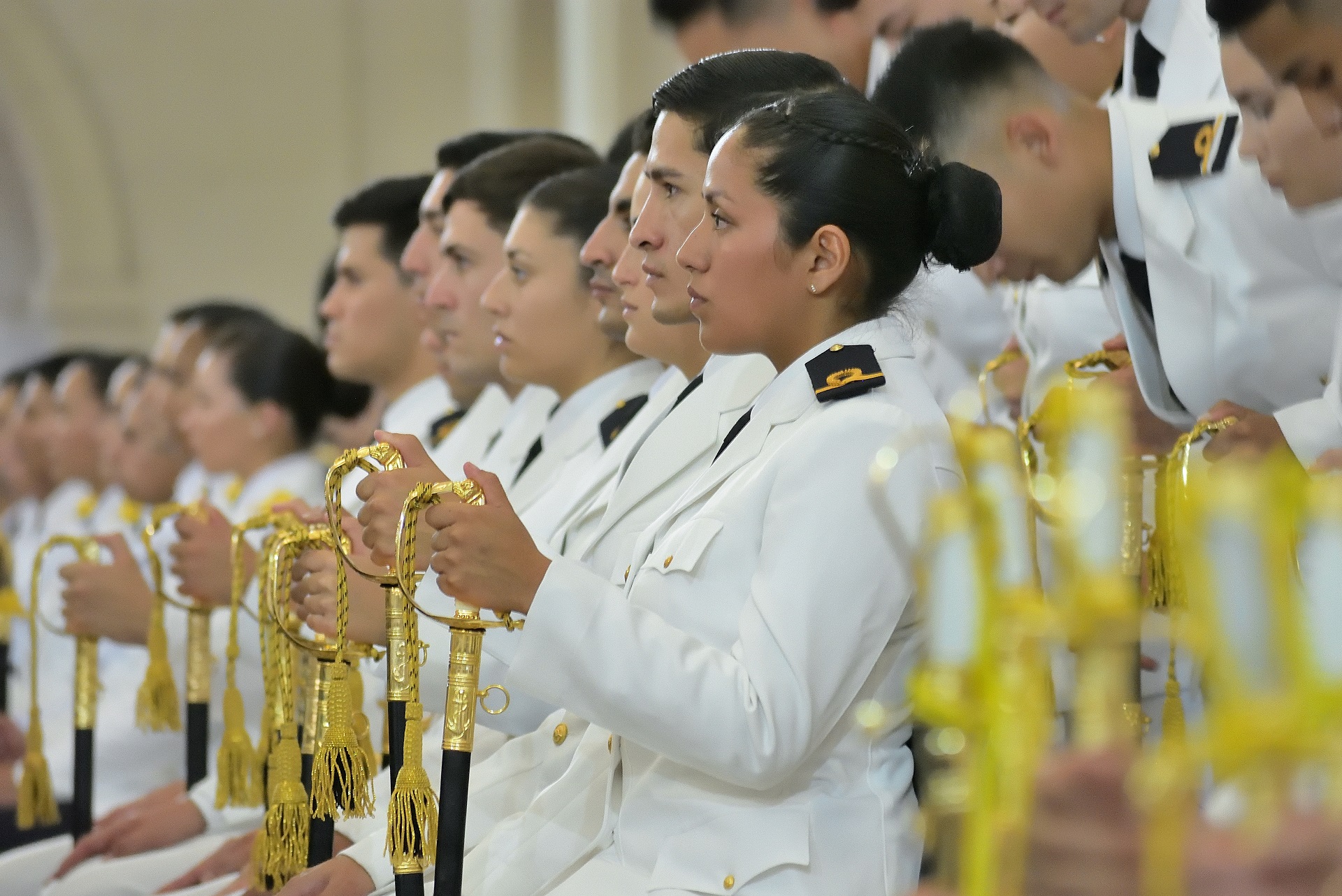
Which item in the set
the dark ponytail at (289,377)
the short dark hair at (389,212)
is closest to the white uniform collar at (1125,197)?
the short dark hair at (389,212)

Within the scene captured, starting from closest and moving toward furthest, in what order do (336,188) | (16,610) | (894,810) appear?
(894,810) < (16,610) < (336,188)

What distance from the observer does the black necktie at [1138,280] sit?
271 cm

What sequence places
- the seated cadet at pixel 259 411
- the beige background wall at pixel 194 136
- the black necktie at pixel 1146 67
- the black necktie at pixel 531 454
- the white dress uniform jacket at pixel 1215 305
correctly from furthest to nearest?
the beige background wall at pixel 194 136
the seated cadet at pixel 259 411
the black necktie at pixel 531 454
the black necktie at pixel 1146 67
the white dress uniform jacket at pixel 1215 305

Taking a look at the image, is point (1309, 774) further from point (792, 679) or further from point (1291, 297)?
point (1291, 297)

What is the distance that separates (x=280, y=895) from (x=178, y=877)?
92 centimetres

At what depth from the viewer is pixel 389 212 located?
4.25m

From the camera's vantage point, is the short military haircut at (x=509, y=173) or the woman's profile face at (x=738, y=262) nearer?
the woman's profile face at (x=738, y=262)

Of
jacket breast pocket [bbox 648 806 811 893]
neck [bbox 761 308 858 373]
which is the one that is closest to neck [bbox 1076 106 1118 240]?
neck [bbox 761 308 858 373]

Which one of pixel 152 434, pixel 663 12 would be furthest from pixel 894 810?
pixel 152 434

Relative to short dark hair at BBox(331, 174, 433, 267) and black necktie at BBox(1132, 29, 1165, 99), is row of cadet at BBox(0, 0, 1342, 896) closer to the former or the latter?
black necktie at BBox(1132, 29, 1165, 99)

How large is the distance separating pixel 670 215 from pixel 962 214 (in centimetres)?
48

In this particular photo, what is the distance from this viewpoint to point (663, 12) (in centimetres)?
379

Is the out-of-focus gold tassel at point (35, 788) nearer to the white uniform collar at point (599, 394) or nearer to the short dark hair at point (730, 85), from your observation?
the white uniform collar at point (599, 394)

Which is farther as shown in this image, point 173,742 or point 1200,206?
point 173,742
